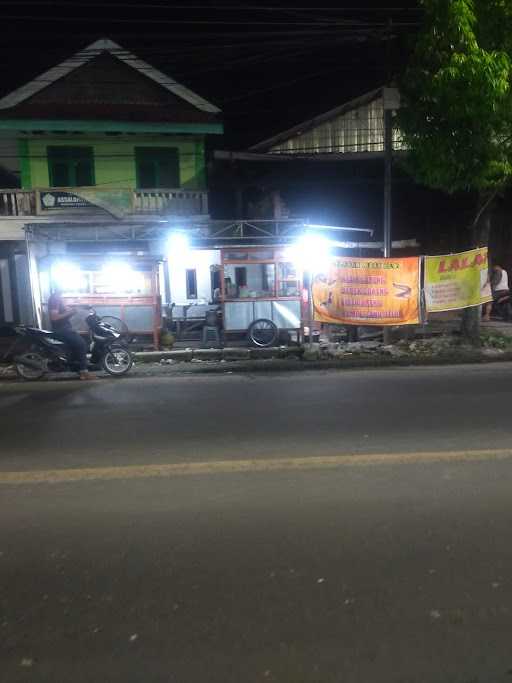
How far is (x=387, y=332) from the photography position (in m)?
11.8

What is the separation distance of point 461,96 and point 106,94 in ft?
40.8

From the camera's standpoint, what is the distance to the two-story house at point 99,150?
55.9 ft

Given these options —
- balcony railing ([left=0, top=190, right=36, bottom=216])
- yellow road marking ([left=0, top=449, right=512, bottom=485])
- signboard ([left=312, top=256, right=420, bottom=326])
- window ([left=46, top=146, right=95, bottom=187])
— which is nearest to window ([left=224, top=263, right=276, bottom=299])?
signboard ([left=312, top=256, right=420, bottom=326])

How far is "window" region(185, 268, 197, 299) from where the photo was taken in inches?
726

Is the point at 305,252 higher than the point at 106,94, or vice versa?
the point at 106,94

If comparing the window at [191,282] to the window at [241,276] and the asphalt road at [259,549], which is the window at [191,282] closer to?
the window at [241,276]

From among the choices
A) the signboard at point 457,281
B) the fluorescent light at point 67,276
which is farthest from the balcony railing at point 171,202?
the signboard at point 457,281

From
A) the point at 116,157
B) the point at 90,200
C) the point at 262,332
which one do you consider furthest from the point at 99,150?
the point at 262,332

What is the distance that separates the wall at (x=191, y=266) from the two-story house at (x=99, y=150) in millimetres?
707

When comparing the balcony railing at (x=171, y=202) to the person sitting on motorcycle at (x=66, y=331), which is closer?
the person sitting on motorcycle at (x=66, y=331)

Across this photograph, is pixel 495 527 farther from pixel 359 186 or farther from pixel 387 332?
pixel 359 186

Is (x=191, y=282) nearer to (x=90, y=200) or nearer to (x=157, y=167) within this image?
(x=157, y=167)

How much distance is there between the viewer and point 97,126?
16781 mm

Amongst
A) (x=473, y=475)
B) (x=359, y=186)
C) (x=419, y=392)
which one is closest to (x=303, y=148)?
(x=359, y=186)
